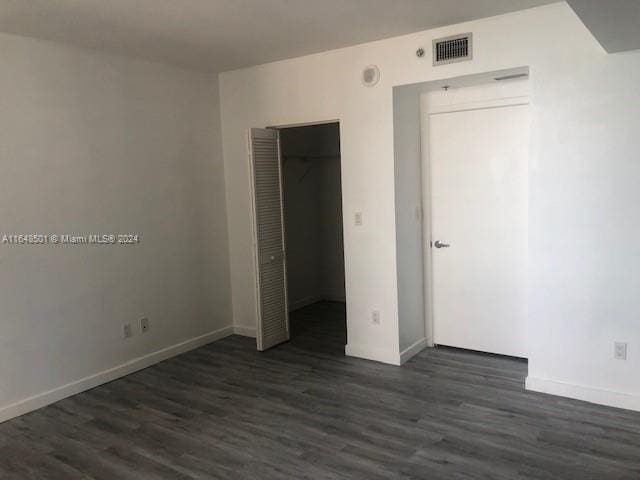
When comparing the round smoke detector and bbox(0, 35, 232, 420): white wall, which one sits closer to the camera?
bbox(0, 35, 232, 420): white wall

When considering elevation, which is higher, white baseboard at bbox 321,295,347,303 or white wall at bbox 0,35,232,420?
white wall at bbox 0,35,232,420

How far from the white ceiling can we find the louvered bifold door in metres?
0.90

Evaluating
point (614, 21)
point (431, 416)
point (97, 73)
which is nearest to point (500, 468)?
point (431, 416)

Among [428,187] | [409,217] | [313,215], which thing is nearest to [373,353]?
[409,217]

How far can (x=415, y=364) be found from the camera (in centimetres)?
432

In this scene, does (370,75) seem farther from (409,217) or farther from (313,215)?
(313,215)

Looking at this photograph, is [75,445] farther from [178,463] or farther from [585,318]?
[585,318]

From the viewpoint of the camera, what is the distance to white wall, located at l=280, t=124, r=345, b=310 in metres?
6.26

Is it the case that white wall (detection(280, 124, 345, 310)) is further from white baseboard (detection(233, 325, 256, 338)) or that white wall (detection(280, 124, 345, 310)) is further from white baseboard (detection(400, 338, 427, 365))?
white baseboard (detection(400, 338, 427, 365))

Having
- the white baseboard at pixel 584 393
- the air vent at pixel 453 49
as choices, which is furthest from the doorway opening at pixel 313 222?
the white baseboard at pixel 584 393

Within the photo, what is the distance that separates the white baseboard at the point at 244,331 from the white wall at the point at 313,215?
0.97 meters

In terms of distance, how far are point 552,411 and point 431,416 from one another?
77cm

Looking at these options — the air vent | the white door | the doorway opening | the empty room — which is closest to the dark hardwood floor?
the empty room

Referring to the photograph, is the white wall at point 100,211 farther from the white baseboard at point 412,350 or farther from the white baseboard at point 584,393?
the white baseboard at point 584,393
